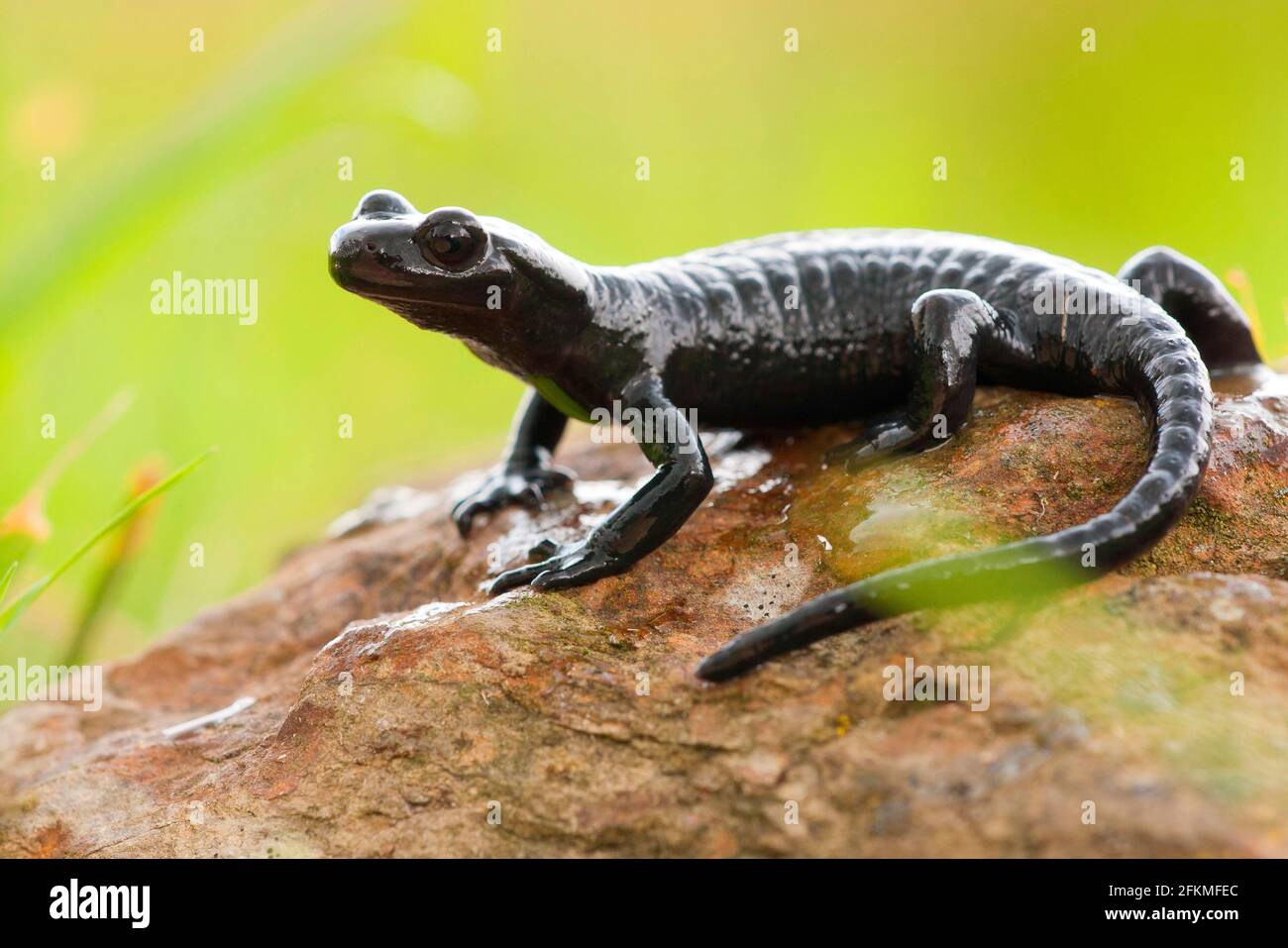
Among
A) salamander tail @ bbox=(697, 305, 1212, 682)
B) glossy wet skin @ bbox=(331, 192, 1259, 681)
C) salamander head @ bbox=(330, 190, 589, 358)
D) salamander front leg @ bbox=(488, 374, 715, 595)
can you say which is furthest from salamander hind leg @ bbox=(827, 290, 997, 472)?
salamander head @ bbox=(330, 190, 589, 358)

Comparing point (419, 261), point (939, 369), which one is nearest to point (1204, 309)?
point (939, 369)

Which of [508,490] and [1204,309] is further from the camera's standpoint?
[508,490]

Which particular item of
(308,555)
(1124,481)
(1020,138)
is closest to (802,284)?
(1124,481)

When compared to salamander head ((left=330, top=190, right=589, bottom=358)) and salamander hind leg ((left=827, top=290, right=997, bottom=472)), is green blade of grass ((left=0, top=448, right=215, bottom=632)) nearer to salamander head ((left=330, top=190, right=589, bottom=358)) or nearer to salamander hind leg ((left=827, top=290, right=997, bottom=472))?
salamander head ((left=330, top=190, right=589, bottom=358))

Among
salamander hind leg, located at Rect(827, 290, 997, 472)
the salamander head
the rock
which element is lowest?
the rock

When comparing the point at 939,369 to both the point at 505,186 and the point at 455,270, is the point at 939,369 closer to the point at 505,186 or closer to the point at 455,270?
the point at 455,270
